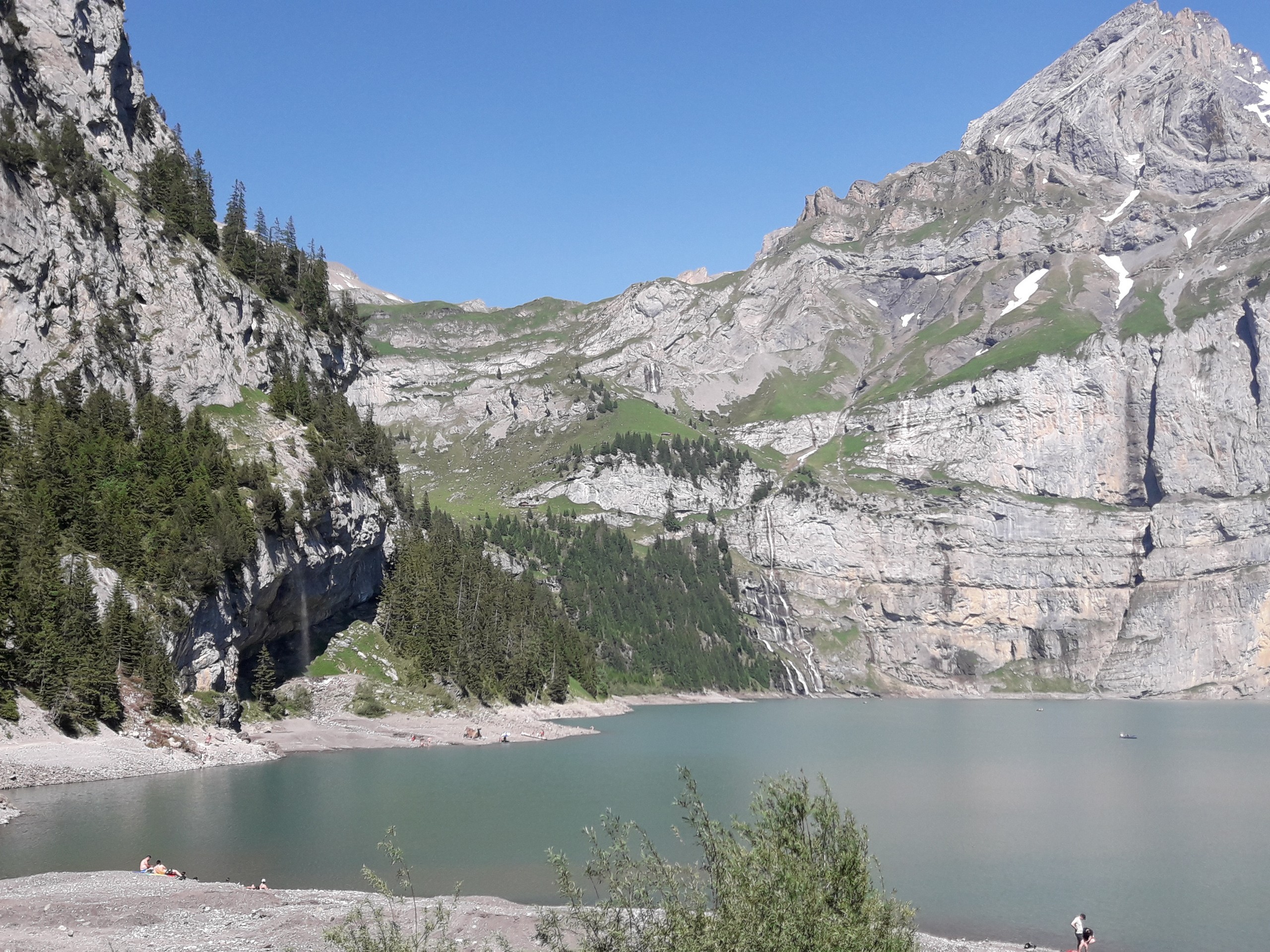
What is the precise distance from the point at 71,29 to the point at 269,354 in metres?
44.6

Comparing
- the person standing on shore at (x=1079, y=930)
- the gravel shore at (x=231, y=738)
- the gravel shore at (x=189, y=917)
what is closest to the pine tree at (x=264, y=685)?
the gravel shore at (x=231, y=738)

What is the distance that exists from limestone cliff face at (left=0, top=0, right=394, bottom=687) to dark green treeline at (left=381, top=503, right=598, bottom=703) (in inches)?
225

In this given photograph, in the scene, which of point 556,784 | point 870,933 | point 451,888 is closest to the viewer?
point 870,933

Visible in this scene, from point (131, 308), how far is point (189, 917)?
87197mm

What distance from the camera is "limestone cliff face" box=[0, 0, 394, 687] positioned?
9231cm

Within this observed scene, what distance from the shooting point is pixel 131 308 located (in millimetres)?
105750

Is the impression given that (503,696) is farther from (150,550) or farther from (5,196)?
(5,196)

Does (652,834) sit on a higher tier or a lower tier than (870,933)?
lower

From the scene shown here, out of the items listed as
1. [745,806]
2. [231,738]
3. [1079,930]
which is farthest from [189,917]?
[231,738]

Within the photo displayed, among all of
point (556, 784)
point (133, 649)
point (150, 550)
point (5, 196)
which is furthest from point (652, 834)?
point (5, 196)

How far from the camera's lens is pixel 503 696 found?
430 ft

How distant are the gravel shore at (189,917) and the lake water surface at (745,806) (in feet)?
11.4

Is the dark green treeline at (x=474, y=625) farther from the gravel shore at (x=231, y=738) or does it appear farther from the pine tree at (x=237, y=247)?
the pine tree at (x=237, y=247)

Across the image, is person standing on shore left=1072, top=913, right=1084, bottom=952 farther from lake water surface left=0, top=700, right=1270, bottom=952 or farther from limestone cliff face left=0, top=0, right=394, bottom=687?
limestone cliff face left=0, top=0, right=394, bottom=687
